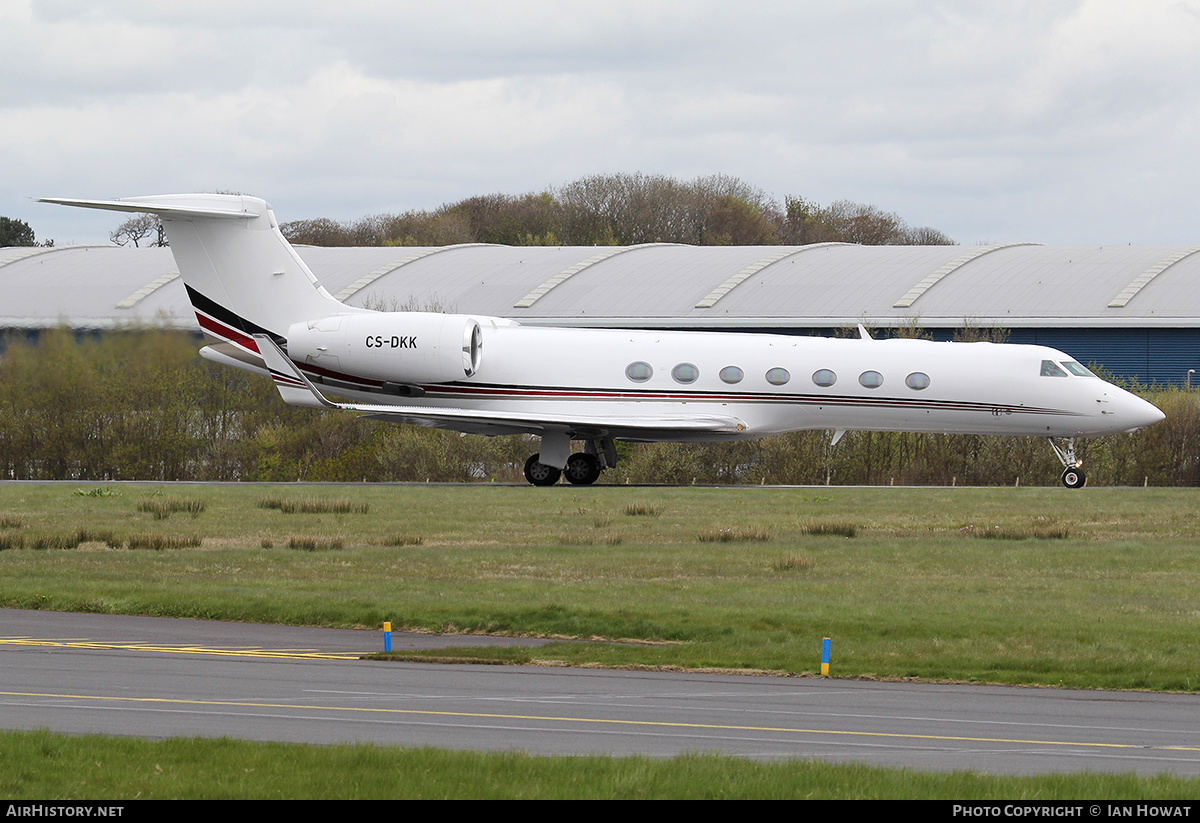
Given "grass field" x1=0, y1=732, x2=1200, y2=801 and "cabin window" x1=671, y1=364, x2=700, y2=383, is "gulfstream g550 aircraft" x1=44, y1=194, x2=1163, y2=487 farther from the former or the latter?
"grass field" x1=0, y1=732, x2=1200, y2=801

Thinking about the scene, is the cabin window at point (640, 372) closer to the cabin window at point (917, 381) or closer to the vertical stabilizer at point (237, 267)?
the cabin window at point (917, 381)

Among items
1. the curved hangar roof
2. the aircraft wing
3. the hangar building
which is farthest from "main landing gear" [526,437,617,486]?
the curved hangar roof

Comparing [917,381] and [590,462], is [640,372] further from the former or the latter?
[917,381]

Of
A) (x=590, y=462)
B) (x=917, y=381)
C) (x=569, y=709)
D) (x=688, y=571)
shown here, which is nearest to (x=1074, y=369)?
(x=917, y=381)

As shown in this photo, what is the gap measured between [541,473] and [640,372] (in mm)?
3335

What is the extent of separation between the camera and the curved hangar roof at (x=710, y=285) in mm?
51906

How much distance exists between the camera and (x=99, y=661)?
1354cm

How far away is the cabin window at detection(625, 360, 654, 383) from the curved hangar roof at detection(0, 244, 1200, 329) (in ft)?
67.2

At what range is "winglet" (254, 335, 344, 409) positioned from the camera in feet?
108

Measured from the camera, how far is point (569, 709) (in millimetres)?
11414

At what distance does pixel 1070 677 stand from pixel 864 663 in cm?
186
